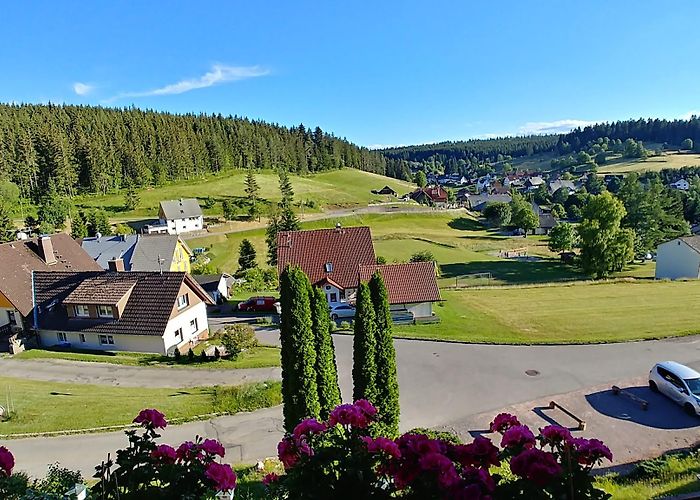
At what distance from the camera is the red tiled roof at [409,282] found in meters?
30.4

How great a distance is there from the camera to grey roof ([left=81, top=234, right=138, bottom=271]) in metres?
40.8

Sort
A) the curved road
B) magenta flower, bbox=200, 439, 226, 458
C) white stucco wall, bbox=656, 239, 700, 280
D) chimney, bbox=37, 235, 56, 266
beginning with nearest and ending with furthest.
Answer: magenta flower, bbox=200, 439, 226, 458 < the curved road < chimney, bbox=37, 235, 56, 266 < white stucco wall, bbox=656, 239, 700, 280

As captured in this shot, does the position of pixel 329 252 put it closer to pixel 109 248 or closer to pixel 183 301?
pixel 183 301

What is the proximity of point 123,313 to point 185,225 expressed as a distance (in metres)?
51.0

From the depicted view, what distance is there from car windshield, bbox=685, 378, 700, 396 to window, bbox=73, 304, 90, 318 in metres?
28.8

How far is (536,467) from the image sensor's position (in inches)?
140

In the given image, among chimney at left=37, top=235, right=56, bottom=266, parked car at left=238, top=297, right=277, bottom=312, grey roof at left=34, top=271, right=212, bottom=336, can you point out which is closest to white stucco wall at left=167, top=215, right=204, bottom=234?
chimney at left=37, top=235, right=56, bottom=266

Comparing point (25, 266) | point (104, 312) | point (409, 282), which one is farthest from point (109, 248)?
point (409, 282)

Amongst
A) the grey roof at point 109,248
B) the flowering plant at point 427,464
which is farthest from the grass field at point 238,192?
the flowering plant at point 427,464

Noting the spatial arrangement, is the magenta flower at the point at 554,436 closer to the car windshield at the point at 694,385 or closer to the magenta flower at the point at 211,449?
the magenta flower at the point at 211,449

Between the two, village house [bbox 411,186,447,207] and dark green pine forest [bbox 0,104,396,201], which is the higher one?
dark green pine forest [bbox 0,104,396,201]

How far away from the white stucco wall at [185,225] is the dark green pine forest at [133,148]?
31.2 m

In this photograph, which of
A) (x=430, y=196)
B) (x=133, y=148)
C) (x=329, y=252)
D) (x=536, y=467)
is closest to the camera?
(x=536, y=467)

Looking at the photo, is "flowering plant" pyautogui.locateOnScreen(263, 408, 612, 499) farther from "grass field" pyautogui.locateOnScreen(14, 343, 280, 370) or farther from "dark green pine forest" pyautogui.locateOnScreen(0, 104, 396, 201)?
"dark green pine forest" pyautogui.locateOnScreen(0, 104, 396, 201)
